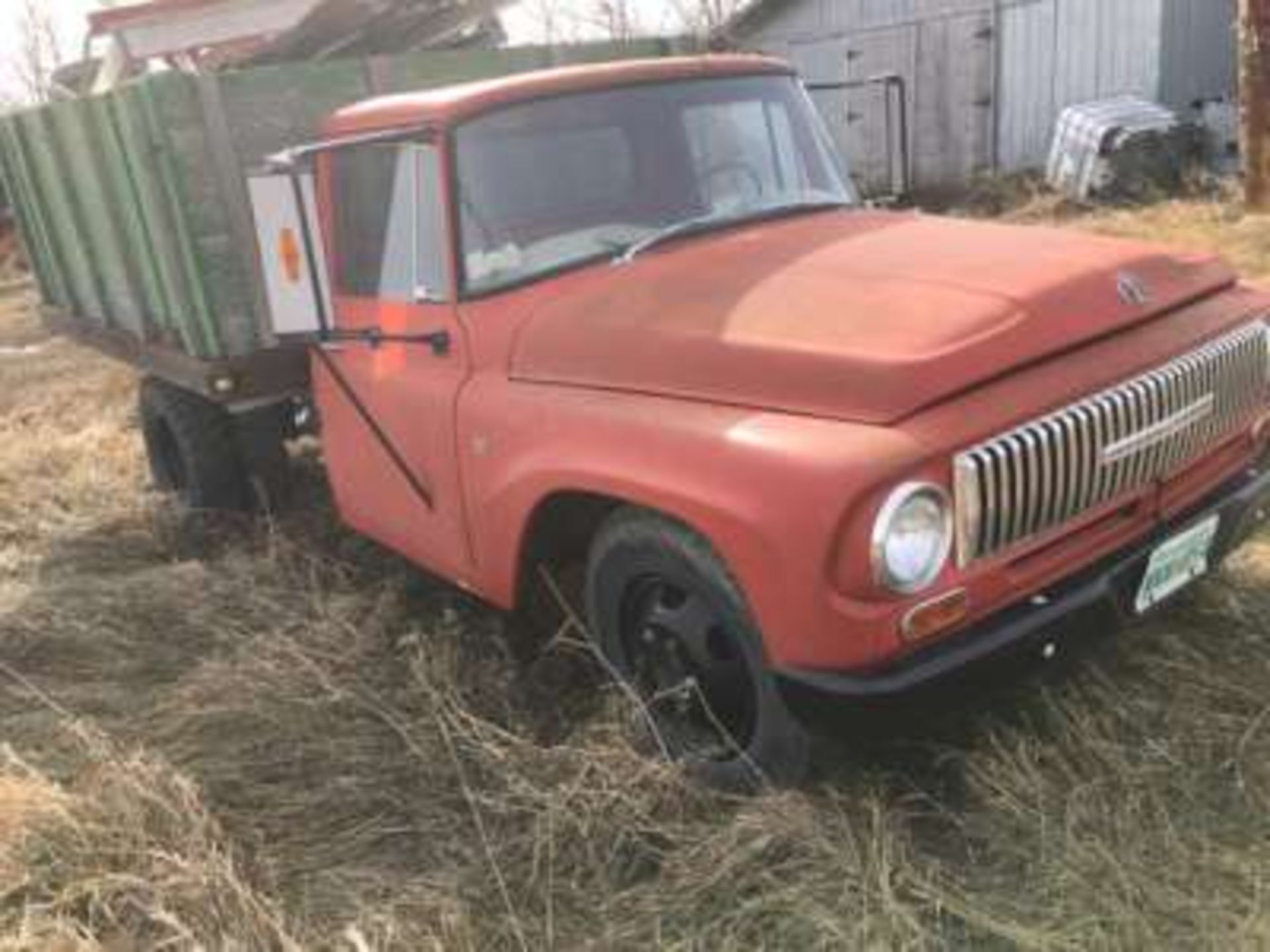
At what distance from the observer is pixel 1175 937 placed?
2.87 m

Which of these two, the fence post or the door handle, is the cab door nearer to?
the door handle

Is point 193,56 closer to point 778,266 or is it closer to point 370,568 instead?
point 370,568

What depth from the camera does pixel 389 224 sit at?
14.7 feet

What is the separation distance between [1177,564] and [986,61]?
16.0 metres

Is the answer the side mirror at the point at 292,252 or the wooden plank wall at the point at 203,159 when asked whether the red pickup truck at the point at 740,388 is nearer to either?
the side mirror at the point at 292,252

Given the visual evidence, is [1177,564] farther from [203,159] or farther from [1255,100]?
[1255,100]

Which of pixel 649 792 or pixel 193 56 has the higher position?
pixel 193 56

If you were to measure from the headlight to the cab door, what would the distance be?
65.7 inches

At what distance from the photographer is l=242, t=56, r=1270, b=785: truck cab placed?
304cm

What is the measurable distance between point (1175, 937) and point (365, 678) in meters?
2.64

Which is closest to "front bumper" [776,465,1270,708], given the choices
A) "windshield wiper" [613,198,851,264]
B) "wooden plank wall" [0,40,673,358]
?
"windshield wiper" [613,198,851,264]

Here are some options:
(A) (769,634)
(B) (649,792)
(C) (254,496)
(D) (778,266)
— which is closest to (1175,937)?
(A) (769,634)

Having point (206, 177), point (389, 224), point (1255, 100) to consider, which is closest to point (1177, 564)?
point (389, 224)

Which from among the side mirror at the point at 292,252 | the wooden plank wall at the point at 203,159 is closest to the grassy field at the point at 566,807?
the side mirror at the point at 292,252
